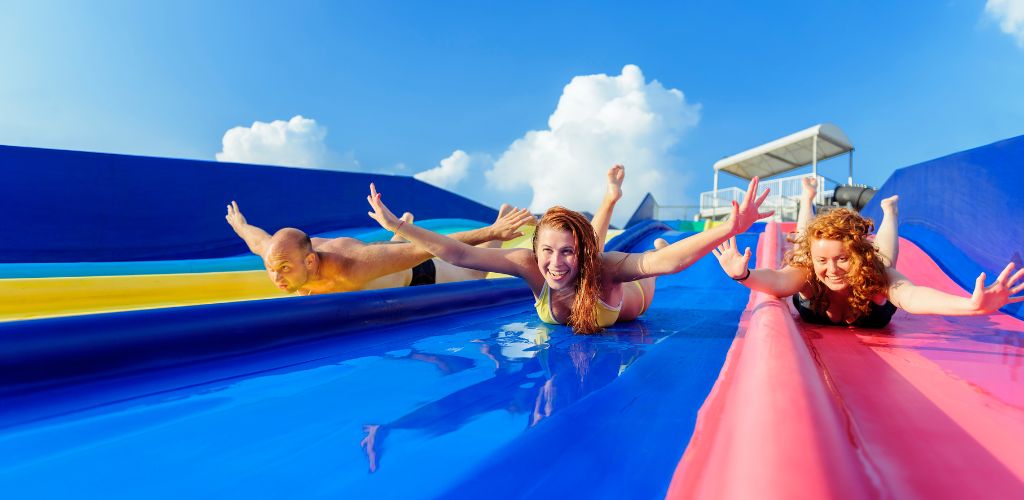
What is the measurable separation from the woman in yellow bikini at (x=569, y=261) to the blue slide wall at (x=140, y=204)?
4193 millimetres

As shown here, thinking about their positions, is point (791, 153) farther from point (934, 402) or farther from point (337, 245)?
point (934, 402)

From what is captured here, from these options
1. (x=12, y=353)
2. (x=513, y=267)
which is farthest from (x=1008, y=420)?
(x=12, y=353)

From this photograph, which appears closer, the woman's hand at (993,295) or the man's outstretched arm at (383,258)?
the woman's hand at (993,295)

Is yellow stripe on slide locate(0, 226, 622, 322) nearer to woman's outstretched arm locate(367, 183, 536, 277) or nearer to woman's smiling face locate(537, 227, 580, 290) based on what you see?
woman's outstretched arm locate(367, 183, 536, 277)

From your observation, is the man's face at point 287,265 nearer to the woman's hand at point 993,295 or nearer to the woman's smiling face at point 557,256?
the woman's smiling face at point 557,256

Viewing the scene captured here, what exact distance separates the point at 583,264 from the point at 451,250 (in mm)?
511

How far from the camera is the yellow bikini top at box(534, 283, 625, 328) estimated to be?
1.93m

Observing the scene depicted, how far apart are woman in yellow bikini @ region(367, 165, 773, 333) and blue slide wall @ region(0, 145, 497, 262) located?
4193mm

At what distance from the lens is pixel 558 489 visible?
718 millimetres

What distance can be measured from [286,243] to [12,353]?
1.23m

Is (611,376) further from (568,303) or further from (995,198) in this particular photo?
(995,198)

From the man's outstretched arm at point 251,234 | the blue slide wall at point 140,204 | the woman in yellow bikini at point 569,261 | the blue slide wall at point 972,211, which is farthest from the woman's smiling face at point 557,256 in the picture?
the blue slide wall at point 140,204

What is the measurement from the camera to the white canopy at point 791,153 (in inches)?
476

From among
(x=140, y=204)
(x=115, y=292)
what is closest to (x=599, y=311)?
(x=115, y=292)
